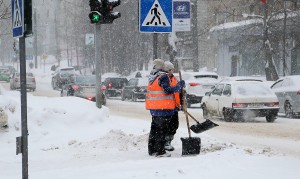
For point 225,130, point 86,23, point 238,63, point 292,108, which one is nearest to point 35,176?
point 225,130

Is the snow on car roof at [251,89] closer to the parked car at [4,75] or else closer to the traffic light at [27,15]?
the traffic light at [27,15]

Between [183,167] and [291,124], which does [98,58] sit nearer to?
[183,167]

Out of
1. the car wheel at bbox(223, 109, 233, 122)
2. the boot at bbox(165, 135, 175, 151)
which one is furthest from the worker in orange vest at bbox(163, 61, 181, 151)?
the car wheel at bbox(223, 109, 233, 122)

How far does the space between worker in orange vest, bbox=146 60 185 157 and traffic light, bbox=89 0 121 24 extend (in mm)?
2432

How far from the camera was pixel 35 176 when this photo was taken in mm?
7863

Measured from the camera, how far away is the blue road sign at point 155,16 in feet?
35.4

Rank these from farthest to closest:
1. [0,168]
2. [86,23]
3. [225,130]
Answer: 1. [86,23]
2. [225,130]
3. [0,168]

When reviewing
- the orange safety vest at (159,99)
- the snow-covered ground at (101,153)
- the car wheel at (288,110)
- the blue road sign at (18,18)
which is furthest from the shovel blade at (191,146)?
the car wheel at (288,110)

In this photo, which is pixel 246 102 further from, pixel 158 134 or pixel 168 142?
pixel 158 134

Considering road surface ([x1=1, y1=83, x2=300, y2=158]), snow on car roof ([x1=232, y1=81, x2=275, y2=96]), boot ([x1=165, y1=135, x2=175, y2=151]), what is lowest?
road surface ([x1=1, y1=83, x2=300, y2=158])

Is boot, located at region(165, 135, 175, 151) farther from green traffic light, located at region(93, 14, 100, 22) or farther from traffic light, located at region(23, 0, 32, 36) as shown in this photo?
traffic light, located at region(23, 0, 32, 36)

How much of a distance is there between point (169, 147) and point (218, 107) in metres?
8.69

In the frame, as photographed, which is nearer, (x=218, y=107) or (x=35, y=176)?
(x=35, y=176)

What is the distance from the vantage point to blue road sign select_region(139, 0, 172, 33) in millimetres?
10789
